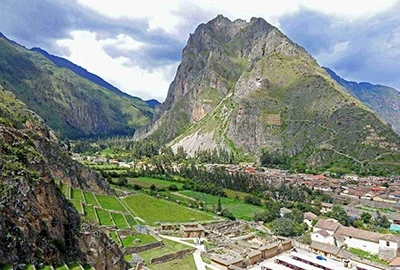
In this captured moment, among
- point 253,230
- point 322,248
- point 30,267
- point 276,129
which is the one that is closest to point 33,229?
point 30,267

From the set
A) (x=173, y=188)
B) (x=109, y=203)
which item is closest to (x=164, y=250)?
(x=109, y=203)

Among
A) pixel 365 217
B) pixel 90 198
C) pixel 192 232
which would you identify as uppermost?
pixel 365 217

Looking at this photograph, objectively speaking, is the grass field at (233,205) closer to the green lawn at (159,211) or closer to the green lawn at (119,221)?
the green lawn at (159,211)

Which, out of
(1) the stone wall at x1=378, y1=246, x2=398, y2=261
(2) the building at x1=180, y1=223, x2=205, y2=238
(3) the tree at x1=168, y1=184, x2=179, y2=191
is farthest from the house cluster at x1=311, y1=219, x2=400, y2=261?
(3) the tree at x1=168, y1=184, x2=179, y2=191

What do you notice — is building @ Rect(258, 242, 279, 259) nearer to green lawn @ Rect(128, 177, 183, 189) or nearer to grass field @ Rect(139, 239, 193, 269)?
grass field @ Rect(139, 239, 193, 269)

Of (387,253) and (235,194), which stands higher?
(387,253)

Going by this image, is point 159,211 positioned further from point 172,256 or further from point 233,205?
point 172,256

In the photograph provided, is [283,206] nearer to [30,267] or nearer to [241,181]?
[241,181]
